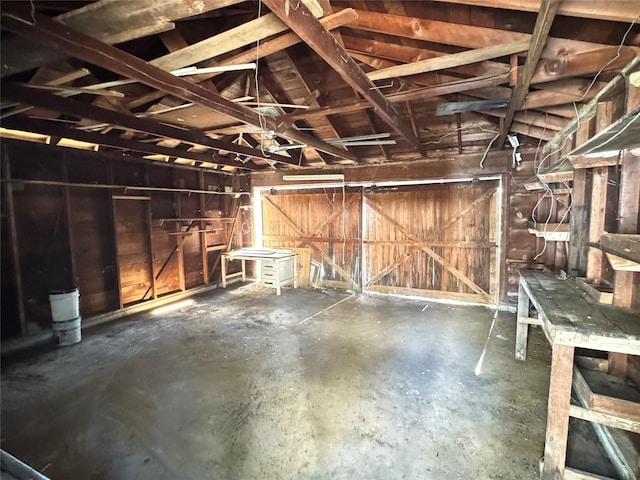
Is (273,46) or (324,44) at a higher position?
(273,46)

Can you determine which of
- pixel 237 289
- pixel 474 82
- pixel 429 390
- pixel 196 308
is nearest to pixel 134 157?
pixel 196 308

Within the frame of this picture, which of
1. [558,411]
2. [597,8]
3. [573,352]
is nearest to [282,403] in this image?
[558,411]

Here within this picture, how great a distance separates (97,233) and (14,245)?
96 cm

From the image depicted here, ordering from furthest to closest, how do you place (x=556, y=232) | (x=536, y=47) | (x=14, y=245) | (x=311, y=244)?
1. (x=311, y=244)
2. (x=14, y=245)
3. (x=556, y=232)
4. (x=536, y=47)

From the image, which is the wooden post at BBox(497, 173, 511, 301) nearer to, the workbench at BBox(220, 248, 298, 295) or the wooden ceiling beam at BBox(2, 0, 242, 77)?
the workbench at BBox(220, 248, 298, 295)

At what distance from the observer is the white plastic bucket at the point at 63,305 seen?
12.0ft

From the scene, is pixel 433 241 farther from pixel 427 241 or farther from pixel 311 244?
pixel 311 244

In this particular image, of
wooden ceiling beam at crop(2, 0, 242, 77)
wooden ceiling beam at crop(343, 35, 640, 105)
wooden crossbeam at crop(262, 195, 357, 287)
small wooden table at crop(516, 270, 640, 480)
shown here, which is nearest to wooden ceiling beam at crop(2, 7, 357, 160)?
wooden ceiling beam at crop(2, 0, 242, 77)

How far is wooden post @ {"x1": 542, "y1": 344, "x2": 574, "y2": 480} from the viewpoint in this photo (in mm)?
1605

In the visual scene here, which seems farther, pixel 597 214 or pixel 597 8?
pixel 597 214

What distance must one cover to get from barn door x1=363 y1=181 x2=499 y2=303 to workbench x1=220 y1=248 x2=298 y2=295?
157cm

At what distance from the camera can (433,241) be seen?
5418mm

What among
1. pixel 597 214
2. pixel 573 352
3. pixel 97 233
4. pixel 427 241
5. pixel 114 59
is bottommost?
pixel 573 352

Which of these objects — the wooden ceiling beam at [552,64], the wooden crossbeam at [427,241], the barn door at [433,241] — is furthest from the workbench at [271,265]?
the wooden ceiling beam at [552,64]
